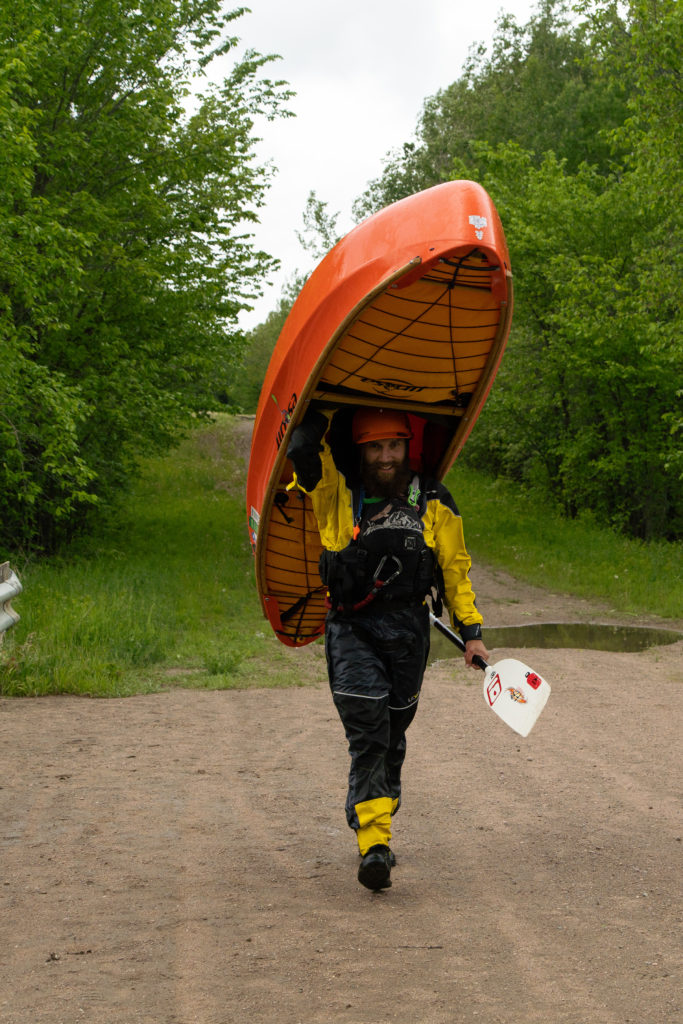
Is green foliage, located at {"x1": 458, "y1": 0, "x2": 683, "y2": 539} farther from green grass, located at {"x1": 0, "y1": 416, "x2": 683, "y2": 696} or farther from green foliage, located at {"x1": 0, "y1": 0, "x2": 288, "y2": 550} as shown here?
green foliage, located at {"x1": 0, "y1": 0, "x2": 288, "y2": 550}

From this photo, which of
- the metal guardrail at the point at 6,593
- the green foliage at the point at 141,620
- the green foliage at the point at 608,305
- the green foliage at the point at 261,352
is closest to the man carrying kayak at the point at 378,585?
the metal guardrail at the point at 6,593

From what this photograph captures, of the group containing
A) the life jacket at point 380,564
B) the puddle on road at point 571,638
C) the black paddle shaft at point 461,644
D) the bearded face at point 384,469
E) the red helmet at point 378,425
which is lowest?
the puddle on road at point 571,638

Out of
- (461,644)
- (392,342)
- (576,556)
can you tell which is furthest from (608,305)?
(461,644)

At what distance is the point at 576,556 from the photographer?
16.8 meters

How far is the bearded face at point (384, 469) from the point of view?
4.30 metres

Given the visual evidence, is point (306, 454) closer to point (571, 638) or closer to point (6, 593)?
point (6, 593)

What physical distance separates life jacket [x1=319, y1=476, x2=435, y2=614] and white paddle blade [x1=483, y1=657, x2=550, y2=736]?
59cm

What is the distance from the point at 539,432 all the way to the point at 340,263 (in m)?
16.7

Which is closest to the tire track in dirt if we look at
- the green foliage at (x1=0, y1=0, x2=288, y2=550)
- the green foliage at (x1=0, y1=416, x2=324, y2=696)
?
the green foliage at (x1=0, y1=416, x2=324, y2=696)

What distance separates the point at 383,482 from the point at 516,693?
110cm

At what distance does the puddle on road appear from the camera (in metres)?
10.5

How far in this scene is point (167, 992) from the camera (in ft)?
9.94

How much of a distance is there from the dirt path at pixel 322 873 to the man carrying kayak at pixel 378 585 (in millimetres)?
443

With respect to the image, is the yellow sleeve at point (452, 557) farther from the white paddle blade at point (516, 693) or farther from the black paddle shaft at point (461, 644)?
the white paddle blade at point (516, 693)
